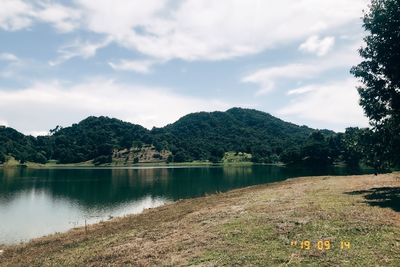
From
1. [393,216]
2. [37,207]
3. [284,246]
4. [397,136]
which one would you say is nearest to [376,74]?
[397,136]

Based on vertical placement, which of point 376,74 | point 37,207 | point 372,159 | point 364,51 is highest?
point 364,51

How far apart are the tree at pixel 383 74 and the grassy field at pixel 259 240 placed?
6856 millimetres

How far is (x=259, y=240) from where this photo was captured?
939 inches

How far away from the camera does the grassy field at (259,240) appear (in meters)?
20.0

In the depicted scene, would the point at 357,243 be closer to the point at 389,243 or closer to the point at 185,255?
the point at 389,243

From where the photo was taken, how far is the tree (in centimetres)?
4012

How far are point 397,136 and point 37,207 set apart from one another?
7122cm

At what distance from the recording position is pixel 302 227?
2525 cm

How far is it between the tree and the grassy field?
22.5 ft
